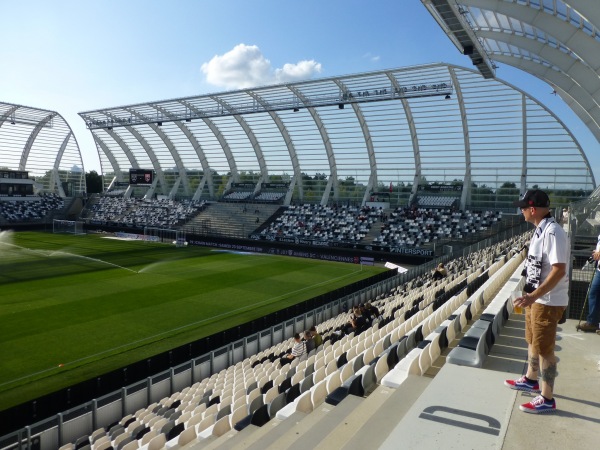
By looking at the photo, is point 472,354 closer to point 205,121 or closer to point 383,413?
point 383,413

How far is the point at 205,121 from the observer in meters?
54.1

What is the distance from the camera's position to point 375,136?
47.7 m

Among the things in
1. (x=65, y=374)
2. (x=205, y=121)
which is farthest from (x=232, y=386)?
(x=205, y=121)

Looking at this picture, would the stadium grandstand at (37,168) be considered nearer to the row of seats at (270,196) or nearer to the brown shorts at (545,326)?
the row of seats at (270,196)

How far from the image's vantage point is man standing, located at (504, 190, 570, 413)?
3770mm

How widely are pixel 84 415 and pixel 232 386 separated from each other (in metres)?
3.35

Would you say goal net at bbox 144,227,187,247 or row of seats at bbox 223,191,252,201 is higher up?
row of seats at bbox 223,191,252,201

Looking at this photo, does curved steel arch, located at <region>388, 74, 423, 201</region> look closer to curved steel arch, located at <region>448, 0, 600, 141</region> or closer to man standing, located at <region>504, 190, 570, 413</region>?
curved steel arch, located at <region>448, 0, 600, 141</region>

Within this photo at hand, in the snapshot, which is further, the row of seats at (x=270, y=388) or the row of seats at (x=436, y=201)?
the row of seats at (x=436, y=201)

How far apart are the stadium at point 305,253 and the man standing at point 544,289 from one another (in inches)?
13.9

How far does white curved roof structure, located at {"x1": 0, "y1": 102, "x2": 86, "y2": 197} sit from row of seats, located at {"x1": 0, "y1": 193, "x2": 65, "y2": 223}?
269cm

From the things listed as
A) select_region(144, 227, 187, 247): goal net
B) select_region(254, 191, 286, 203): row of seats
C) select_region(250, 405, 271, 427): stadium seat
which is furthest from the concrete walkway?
select_region(254, 191, 286, 203): row of seats

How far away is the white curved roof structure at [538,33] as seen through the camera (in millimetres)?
15906

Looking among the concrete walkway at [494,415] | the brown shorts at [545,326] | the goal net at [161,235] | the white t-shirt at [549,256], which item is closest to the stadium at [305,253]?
the concrete walkway at [494,415]
